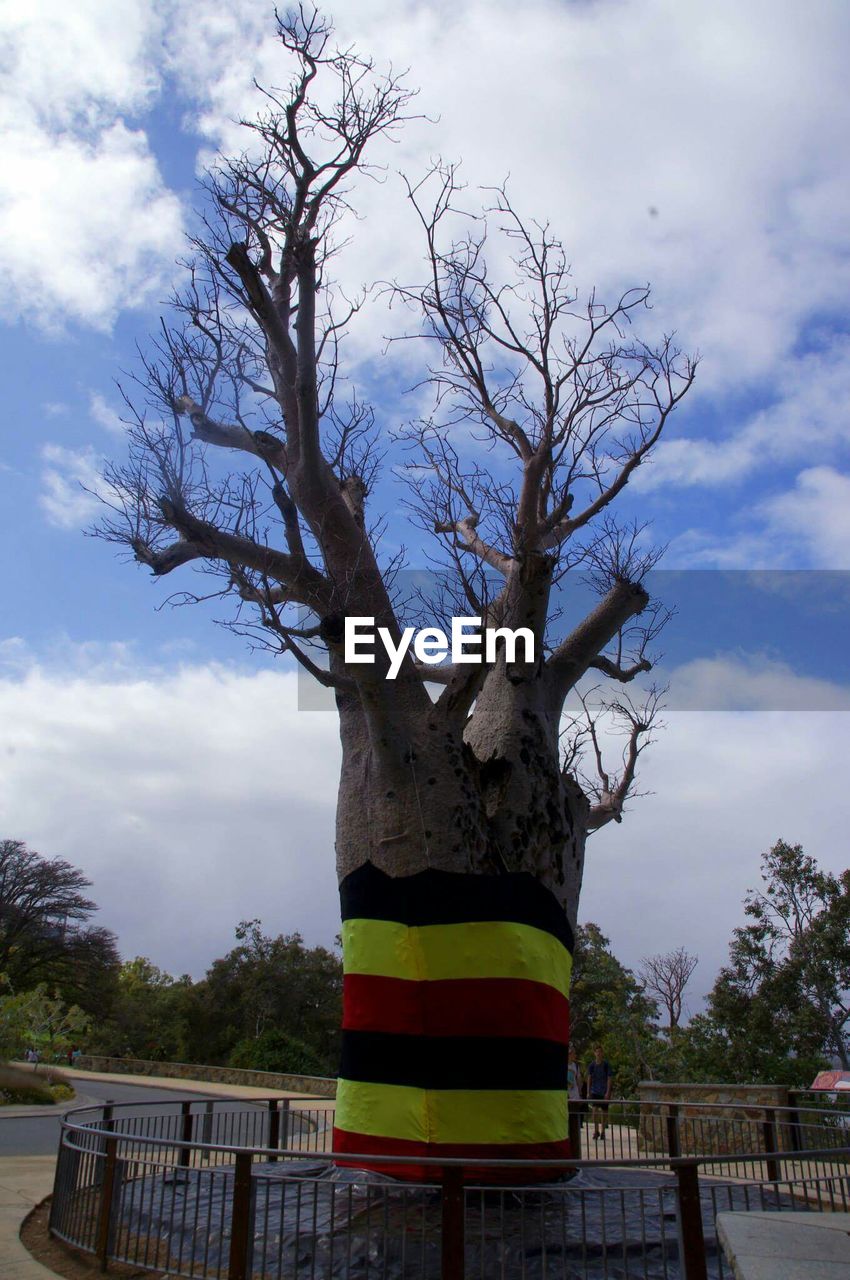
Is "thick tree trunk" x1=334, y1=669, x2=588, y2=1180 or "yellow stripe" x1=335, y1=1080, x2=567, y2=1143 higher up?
"thick tree trunk" x1=334, y1=669, x2=588, y2=1180

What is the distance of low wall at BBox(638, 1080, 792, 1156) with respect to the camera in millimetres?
10844

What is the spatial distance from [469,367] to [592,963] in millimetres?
23531

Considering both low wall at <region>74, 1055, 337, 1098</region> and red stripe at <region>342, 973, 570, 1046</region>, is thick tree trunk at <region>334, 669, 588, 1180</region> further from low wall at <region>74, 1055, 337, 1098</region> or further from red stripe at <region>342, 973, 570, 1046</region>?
low wall at <region>74, 1055, 337, 1098</region>

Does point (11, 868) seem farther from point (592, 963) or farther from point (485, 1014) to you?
point (485, 1014)

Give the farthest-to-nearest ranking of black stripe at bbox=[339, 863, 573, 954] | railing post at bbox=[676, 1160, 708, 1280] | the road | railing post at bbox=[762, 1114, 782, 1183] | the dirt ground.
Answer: the road
railing post at bbox=[762, 1114, 782, 1183]
black stripe at bbox=[339, 863, 573, 954]
the dirt ground
railing post at bbox=[676, 1160, 708, 1280]

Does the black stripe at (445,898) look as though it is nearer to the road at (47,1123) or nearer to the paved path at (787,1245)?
the road at (47,1123)

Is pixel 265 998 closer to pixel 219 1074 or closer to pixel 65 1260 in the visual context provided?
pixel 219 1074

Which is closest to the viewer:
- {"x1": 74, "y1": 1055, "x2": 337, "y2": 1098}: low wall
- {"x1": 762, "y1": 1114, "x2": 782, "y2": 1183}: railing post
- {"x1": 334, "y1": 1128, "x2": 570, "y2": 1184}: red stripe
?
{"x1": 334, "y1": 1128, "x2": 570, "y2": 1184}: red stripe

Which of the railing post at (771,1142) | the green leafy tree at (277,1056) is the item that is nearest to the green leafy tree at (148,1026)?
the green leafy tree at (277,1056)

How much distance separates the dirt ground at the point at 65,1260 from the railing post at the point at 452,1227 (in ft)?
6.08

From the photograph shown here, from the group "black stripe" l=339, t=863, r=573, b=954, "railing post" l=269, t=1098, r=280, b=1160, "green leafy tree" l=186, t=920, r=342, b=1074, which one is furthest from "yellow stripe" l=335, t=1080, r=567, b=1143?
"green leafy tree" l=186, t=920, r=342, b=1074

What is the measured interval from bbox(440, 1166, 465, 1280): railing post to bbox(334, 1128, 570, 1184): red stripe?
79.1 inches

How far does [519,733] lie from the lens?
9055mm

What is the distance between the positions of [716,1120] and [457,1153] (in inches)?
172
